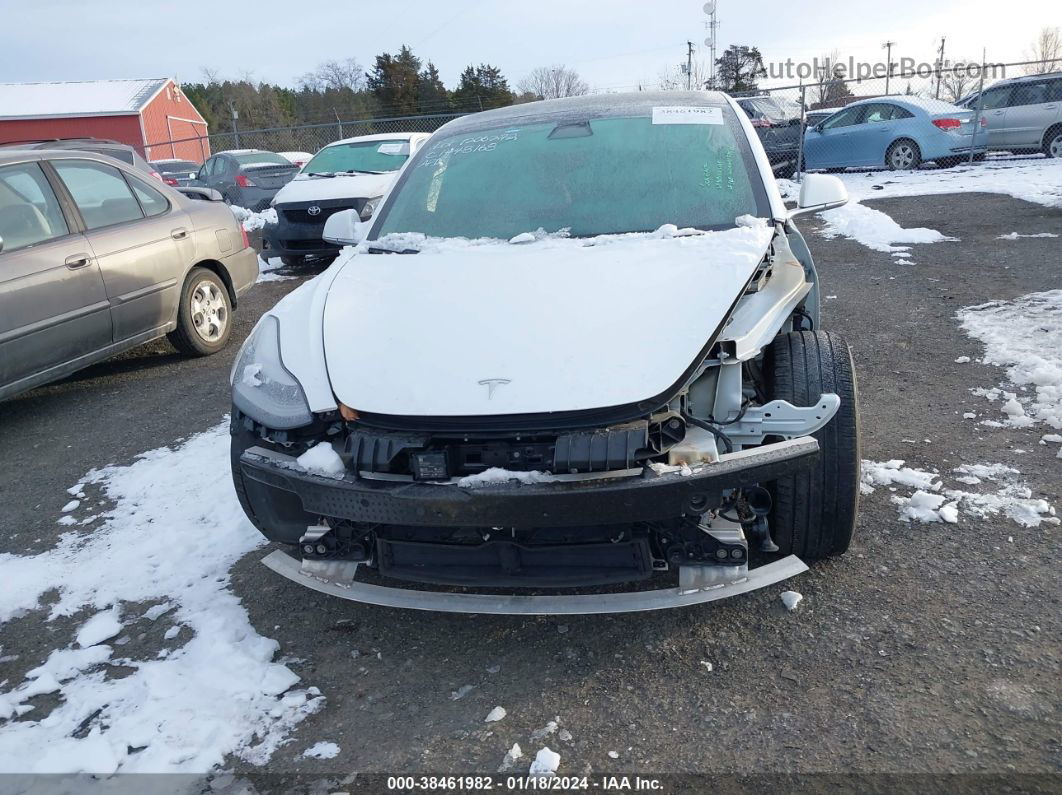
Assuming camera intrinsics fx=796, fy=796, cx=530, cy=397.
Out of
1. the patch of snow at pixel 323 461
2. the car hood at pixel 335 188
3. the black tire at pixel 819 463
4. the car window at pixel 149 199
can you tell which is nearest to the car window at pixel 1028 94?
the car hood at pixel 335 188

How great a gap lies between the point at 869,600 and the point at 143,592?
2.71 m

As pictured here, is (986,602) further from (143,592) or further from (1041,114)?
(1041,114)

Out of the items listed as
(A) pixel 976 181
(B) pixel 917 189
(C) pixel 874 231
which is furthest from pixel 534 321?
(A) pixel 976 181

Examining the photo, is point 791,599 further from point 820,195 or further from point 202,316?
point 202,316

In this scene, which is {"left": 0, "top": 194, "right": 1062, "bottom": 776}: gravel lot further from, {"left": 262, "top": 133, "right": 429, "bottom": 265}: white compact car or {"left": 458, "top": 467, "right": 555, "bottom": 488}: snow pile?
{"left": 262, "top": 133, "right": 429, "bottom": 265}: white compact car

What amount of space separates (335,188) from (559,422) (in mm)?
8301

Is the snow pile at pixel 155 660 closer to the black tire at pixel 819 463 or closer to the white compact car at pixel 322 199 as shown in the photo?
the black tire at pixel 819 463

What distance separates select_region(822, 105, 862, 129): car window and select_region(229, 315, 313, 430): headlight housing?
14.9 metres

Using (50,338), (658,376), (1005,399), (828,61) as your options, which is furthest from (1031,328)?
(828,61)

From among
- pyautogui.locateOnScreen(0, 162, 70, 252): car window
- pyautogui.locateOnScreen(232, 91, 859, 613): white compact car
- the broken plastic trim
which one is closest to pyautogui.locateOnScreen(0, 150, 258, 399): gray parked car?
pyautogui.locateOnScreen(0, 162, 70, 252): car window

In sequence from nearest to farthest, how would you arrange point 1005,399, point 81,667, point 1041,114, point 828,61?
point 81,667, point 1005,399, point 1041,114, point 828,61

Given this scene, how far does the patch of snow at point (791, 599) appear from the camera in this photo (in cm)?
272

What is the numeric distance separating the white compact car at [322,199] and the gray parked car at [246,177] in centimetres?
471

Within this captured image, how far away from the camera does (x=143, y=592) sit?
3.13m
